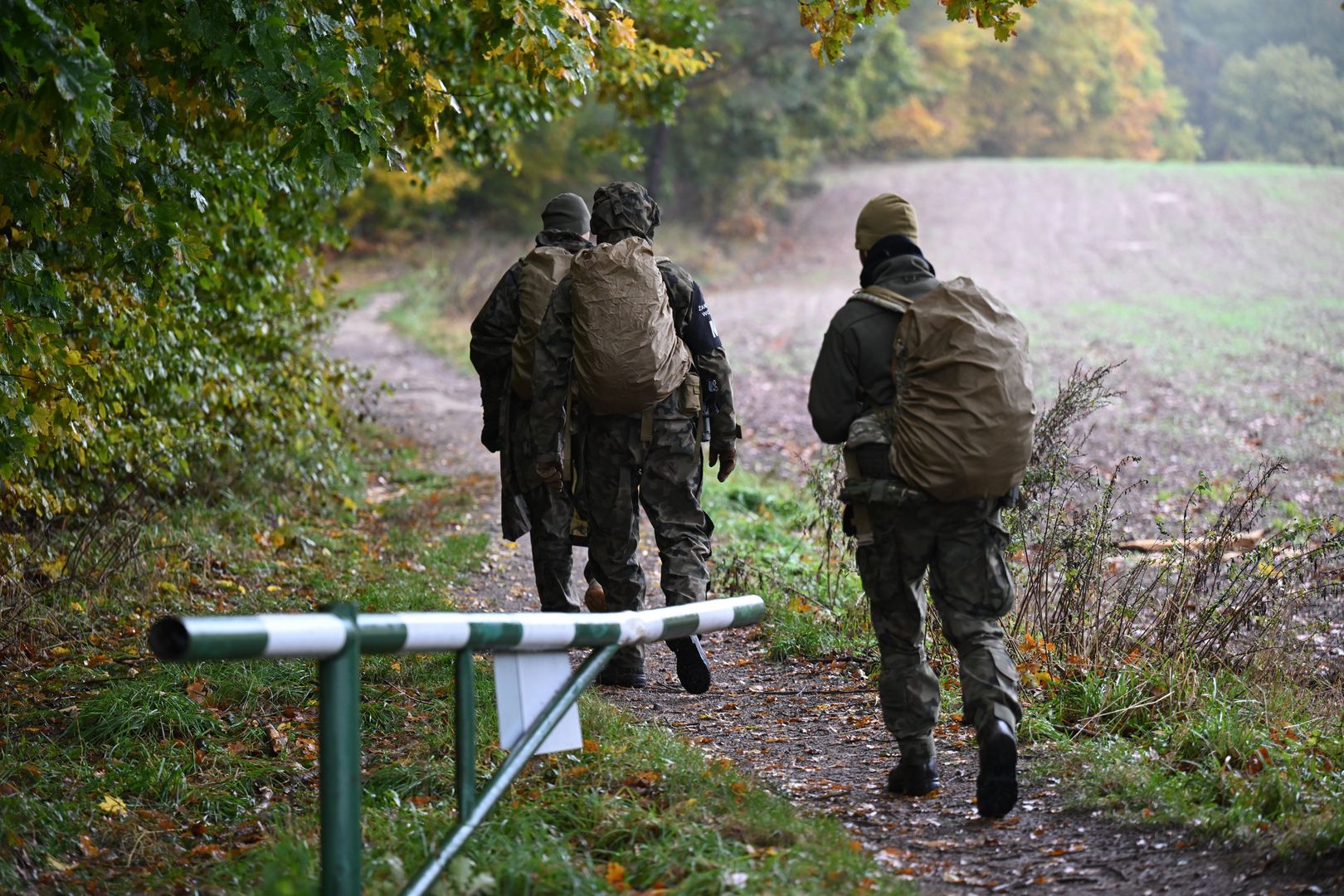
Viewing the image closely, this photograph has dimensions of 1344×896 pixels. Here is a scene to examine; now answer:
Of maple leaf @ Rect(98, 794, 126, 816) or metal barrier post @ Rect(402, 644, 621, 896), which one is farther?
maple leaf @ Rect(98, 794, 126, 816)

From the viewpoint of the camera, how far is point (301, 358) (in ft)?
34.3

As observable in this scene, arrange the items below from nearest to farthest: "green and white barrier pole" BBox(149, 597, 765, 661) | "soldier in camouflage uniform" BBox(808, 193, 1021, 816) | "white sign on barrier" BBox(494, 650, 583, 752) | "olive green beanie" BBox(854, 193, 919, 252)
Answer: "green and white barrier pole" BBox(149, 597, 765, 661) < "white sign on barrier" BBox(494, 650, 583, 752) < "soldier in camouflage uniform" BBox(808, 193, 1021, 816) < "olive green beanie" BBox(854, 193, 919, 252)

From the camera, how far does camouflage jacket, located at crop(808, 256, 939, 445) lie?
4492 millimetres

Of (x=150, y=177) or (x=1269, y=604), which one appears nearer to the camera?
(x=150, y=177)

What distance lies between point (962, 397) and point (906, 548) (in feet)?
2.06

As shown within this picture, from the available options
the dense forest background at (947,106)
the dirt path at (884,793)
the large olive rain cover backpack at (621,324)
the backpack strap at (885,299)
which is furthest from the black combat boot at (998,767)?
the dense forest background at (947,106)

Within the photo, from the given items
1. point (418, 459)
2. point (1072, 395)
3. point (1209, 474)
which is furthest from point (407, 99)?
point (1209, 474)

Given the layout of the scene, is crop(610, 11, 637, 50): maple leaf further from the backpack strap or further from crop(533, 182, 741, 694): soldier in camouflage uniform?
the backpack strap

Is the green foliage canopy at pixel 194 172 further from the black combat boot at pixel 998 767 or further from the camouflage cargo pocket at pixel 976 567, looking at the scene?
the black combat boot at pixel 998 767

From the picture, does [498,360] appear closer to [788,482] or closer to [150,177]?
[150,177]

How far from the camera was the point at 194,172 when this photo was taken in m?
7.15

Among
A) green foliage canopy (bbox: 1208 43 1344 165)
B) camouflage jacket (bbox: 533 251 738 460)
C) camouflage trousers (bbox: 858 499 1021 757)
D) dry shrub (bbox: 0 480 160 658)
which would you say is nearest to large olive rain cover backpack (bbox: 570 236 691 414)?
camouflage jacket (bbox: 533 251 738 460)

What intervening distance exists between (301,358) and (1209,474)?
962 centimetres

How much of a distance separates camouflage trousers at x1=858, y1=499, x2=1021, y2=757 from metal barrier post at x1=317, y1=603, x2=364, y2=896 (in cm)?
216
